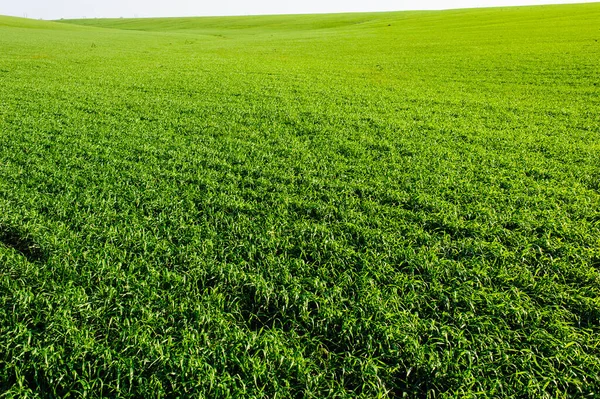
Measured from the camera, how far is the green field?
12.4ft

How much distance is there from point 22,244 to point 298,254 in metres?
4.12

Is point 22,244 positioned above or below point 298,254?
above

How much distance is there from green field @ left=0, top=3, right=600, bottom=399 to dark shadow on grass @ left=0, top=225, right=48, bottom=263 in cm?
5

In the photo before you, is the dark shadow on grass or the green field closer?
the green field

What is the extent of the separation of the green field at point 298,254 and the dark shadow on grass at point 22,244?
0.17 feet

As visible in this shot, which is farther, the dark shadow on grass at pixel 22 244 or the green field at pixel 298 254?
the dark shadow on grass at pixel 22 244

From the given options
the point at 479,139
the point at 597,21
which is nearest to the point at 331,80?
the point at 479,139

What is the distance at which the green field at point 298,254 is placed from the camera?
3793 millimetres

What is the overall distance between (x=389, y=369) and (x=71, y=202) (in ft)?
19.8

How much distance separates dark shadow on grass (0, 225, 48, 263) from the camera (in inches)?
208

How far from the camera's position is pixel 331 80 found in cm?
2045

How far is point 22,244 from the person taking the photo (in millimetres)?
5582

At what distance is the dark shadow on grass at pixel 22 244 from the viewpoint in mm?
5289

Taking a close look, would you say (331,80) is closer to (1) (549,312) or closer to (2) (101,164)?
(2) (101,164)
